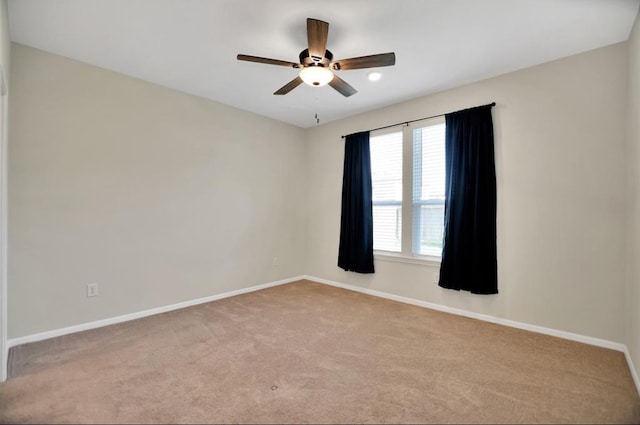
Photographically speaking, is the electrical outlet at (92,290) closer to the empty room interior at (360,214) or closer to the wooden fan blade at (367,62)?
the empty room interior at (360,214)

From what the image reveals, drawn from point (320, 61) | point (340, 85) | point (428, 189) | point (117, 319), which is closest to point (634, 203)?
point (428, 189)

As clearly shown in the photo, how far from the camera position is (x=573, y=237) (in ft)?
8.59

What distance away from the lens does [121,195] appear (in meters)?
3.01

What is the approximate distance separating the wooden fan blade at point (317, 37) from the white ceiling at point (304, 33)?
24 centimetres

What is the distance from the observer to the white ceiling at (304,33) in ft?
6.69

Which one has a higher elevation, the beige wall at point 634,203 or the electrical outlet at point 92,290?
the beige wall at point 634,203

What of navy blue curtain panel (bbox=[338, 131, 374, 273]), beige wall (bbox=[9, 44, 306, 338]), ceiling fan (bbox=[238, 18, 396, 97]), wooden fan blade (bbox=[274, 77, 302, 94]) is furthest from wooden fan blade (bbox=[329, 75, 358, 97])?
beige wall (bbox=[9, 44, 306, 338])

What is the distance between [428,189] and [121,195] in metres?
3.45

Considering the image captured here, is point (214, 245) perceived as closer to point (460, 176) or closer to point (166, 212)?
point (166, 212)

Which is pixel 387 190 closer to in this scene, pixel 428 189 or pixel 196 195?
pixel 428 189

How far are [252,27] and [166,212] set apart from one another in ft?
7.18

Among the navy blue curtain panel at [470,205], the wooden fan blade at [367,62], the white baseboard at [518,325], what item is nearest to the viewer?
the wooden fan blade at [367,62]

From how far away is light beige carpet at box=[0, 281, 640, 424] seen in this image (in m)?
1.67

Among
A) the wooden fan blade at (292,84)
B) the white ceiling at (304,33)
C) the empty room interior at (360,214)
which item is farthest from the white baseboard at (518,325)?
the wooden fan blade at (292,84)
